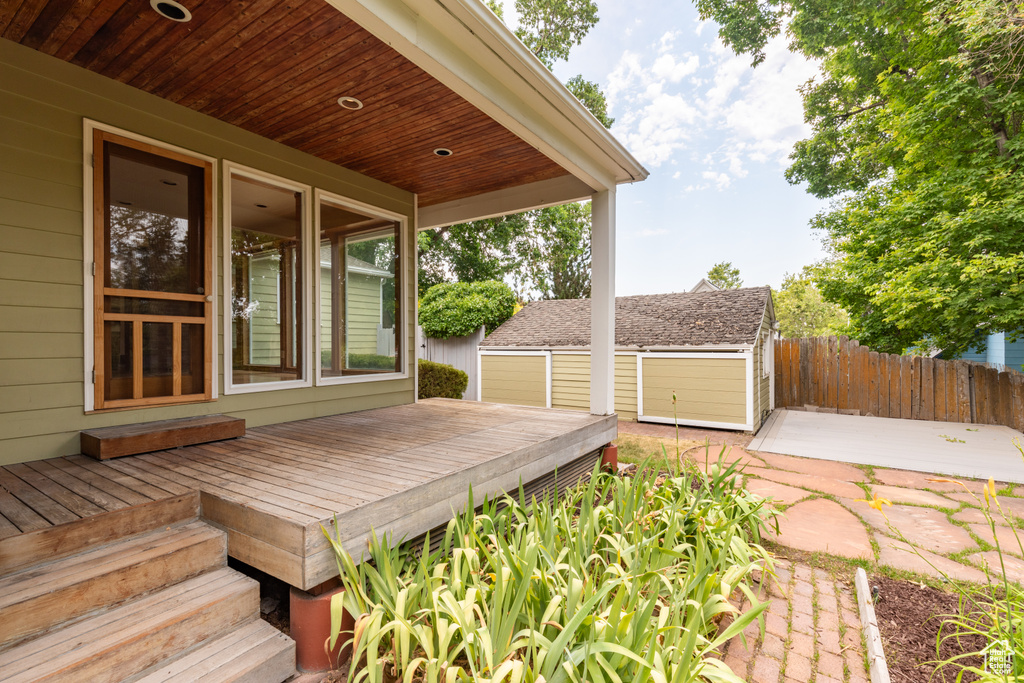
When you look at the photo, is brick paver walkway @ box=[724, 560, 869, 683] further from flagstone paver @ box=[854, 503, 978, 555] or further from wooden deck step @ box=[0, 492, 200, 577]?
wooden deck step @ box=[0, 492, 200, 577]

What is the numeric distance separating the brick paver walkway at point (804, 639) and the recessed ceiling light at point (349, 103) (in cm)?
369

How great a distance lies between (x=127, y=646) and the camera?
1.42m

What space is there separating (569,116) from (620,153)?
866 mm

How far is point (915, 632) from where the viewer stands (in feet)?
6.69

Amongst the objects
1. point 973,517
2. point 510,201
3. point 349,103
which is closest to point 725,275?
point 510,201

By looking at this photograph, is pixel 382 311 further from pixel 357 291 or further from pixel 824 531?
pixel 824 531

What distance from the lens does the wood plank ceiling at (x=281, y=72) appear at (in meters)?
2.31

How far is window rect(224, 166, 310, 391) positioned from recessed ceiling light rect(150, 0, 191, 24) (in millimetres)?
1272

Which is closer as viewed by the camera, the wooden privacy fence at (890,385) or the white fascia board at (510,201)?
the white fascia board at (510,201)

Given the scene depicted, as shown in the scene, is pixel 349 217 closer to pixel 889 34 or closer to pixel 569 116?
pixel 569 116

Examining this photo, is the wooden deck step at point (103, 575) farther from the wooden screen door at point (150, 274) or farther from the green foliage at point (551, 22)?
the green foliage at point (551, 22)

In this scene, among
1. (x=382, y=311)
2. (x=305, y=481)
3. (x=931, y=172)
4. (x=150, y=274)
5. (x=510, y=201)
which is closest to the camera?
(x=305, y=481)

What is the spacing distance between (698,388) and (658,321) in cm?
161

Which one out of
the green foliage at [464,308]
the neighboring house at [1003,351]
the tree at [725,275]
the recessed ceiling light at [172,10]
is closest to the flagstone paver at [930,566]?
the recessed ceiling light at [172,10]
